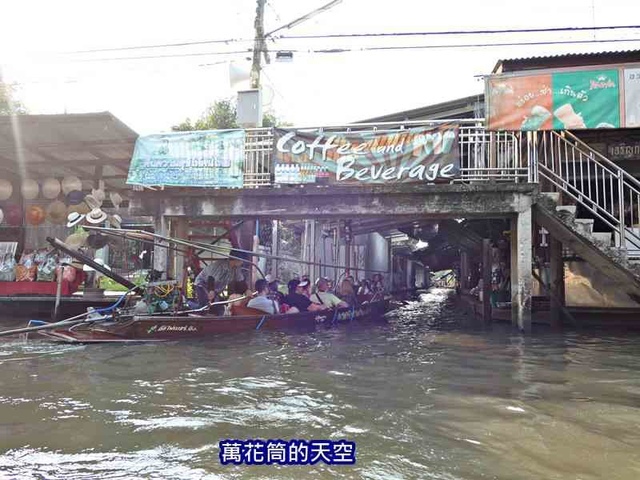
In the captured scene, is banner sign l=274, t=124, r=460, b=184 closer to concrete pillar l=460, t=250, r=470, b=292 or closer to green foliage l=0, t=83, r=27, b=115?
concrete pillar l=460, t=250, r=470, b=292

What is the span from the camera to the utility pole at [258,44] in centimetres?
1502

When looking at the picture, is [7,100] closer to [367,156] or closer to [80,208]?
[80,208]

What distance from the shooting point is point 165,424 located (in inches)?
179

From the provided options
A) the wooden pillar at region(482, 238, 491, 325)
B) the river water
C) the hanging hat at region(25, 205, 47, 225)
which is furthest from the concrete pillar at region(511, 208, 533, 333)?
the hanging hat at region(25, 205, 47, 225)

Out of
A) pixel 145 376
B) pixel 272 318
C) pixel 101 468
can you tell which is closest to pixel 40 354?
pixel 145 376

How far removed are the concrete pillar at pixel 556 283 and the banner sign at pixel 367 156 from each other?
3454mm

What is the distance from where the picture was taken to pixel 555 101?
9.48 metres

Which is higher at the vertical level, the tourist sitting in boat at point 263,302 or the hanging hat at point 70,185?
the hanging hat at point 70,185

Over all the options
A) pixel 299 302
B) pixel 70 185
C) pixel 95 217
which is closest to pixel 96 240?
pixel 95 217

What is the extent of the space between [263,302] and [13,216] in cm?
863

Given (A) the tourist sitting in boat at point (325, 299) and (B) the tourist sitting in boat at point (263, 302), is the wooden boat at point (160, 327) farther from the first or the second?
(A) the tourist sitting in boat at point (325, 299)

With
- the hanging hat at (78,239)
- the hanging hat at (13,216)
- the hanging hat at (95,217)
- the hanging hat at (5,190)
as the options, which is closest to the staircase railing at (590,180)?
the hanging hat at (95,217)

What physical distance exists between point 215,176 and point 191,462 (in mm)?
7579

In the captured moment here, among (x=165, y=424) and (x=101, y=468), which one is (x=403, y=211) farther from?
(x=101, y=468)
